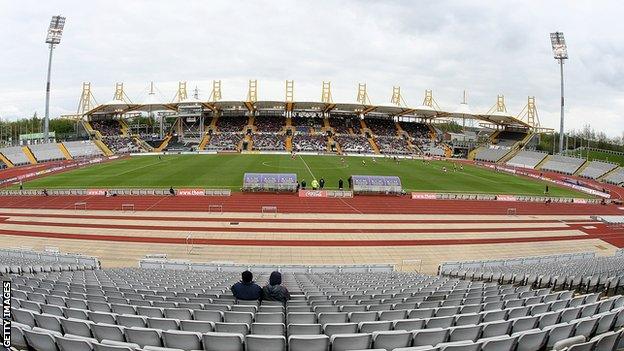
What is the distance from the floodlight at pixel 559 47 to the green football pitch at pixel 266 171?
2755 centimetres

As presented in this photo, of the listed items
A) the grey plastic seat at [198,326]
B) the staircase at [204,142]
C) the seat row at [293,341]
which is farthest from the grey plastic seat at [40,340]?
the staircase at [204,142]

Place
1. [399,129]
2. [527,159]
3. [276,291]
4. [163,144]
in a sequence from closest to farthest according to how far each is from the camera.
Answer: [276,291]
[527,159]
[163,144]
[399,129]

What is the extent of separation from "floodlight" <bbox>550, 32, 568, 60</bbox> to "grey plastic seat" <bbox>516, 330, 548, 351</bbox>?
82.6m

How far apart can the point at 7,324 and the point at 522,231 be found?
3228cm

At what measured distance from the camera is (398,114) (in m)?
101

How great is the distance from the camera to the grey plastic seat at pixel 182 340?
4824 mm

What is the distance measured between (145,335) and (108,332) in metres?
0.51

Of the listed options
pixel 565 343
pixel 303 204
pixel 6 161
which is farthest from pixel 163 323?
pixel 6 161

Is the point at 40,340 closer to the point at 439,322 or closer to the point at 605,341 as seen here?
the point at 439,322

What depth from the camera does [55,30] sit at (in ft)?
235

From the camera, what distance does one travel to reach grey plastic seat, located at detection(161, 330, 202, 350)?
4.82 meters

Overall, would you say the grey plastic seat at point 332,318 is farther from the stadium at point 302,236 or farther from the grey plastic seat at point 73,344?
the grey plastic seat at point 73,344

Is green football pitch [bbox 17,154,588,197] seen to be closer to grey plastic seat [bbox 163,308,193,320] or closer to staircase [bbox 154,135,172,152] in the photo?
staircase [bbox 154,135,172,152]

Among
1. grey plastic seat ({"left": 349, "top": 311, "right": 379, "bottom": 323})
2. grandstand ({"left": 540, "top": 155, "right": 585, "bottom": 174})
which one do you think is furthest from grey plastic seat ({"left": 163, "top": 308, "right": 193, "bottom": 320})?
grandstand ({"left": 540, "top": 155, "right": 585, "bottom": 174})
